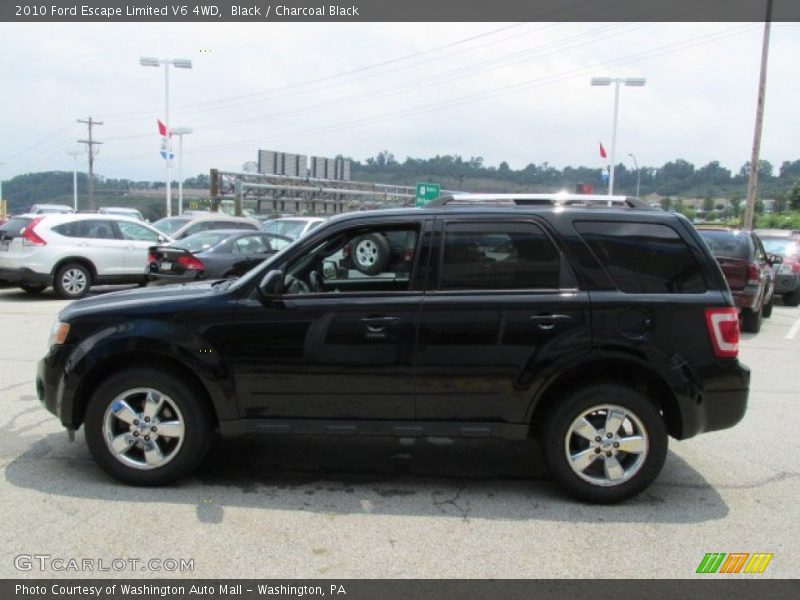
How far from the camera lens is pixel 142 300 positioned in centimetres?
430

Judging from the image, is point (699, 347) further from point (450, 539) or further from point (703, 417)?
point (450, 539)

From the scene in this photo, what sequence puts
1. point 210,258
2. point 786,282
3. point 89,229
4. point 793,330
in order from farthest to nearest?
1. point 786,282
2. point 89,229
3. point 210,258
4. point 793,330

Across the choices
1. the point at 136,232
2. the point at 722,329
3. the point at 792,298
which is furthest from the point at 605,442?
the point at 792,298

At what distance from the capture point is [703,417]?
405 cm

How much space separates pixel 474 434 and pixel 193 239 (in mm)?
11428

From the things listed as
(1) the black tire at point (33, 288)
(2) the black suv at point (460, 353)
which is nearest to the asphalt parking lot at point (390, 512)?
(2) the black suv at point (460, 353)

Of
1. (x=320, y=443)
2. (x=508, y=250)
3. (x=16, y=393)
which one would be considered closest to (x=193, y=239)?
(x=16, y=393)

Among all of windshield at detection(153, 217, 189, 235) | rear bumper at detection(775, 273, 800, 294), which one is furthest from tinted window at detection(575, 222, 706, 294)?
windshield at detection(153, 217, 189, 235)

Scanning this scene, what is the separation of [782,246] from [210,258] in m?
12.6

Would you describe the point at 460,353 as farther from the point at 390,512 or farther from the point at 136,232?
the point at 136,232

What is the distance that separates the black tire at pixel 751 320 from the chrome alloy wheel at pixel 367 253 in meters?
8.32

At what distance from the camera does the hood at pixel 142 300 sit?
4.20m

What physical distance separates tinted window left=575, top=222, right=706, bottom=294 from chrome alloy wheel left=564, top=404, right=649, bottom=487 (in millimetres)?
766

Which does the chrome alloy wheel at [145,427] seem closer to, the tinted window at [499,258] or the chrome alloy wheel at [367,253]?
the chrome alloy wheel at [367,253]
